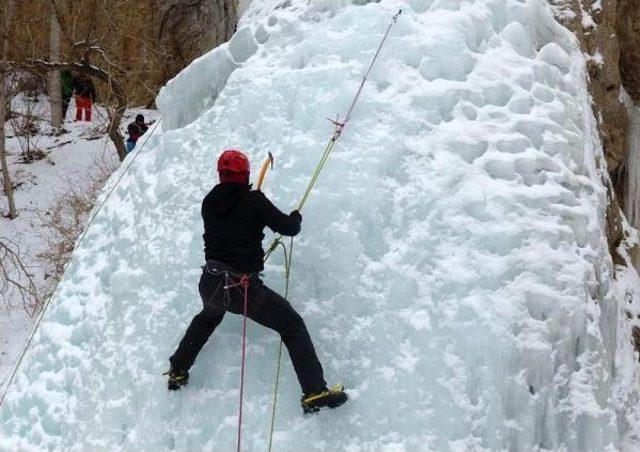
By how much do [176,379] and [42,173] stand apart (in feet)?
43.4

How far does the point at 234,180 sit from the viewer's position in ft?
12.1

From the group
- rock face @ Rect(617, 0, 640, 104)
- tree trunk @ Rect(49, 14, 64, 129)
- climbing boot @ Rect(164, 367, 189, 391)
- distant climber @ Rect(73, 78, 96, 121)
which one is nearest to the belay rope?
climbing boot @ Rect(164, 367, 189, 391)

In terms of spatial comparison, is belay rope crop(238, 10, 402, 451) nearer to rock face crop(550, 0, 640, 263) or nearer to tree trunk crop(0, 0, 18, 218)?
rock face crop(550, 0, 640, 263)

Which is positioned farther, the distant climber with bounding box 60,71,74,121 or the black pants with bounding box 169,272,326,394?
the distant climber with bounding box 60,71,74,121

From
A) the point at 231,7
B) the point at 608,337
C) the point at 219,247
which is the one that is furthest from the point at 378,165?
the point at 231,7

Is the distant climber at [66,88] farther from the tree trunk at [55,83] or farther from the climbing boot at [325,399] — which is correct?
the climbing boot at [325,399]

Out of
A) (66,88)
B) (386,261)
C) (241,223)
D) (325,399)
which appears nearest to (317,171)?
(386,261)

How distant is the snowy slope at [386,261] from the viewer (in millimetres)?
3773

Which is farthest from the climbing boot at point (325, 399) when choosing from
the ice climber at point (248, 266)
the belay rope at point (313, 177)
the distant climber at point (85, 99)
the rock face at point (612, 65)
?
the distant climber at point (85, 99)

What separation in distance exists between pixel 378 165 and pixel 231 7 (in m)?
5.61

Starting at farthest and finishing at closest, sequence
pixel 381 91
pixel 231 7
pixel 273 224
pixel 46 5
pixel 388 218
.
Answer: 1. pixel 46 5
2. pixel 231 7
3. pixel 381 91
4. pixel 388 218
5. pixel 273 224

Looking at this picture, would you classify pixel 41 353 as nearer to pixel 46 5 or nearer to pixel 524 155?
pixel 524 155

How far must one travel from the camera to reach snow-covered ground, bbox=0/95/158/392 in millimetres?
11873

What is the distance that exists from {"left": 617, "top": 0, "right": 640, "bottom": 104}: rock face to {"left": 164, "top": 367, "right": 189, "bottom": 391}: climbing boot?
603 cm
